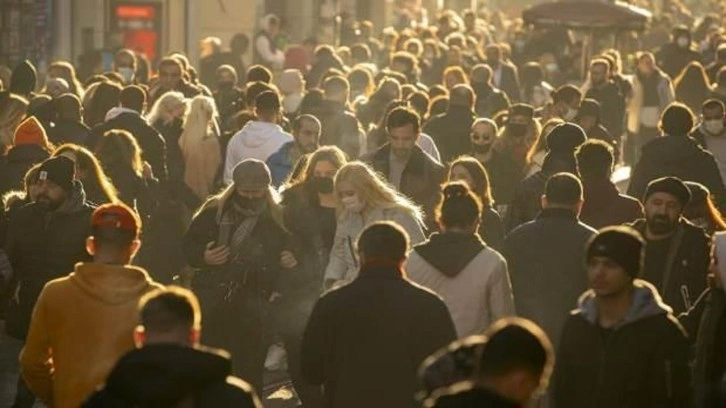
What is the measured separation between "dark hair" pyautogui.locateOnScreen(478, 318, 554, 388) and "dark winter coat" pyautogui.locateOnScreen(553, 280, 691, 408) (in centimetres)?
241

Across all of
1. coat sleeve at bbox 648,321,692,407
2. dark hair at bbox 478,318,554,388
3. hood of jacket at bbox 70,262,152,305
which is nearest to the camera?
dark hair at bbox 478,318,554,388

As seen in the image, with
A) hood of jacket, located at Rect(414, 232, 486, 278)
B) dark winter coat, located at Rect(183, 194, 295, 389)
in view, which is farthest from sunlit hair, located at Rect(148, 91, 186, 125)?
hood of jacket, located at Rect(414, 232, 486, 278)

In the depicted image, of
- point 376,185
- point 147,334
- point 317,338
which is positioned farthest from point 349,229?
point 147,334

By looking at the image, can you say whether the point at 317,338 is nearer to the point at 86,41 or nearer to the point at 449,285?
the point at 449,285

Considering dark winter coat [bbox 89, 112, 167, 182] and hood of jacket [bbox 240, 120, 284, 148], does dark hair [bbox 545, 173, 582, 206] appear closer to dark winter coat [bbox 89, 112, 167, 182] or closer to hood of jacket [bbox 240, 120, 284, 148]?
dark winter coat [bbox 89, 112, 167, 182]

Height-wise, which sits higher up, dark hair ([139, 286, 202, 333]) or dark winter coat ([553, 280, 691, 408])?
dark hair ([139, 286, 202, 333])

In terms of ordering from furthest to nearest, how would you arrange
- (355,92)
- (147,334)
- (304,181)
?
1. (355,92)
2. (304,181)
3. (147,334)

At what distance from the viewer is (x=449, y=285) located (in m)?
11.2

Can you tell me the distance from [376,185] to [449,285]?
205 cm

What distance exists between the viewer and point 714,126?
1955cm

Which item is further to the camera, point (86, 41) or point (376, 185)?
point (86, 41)

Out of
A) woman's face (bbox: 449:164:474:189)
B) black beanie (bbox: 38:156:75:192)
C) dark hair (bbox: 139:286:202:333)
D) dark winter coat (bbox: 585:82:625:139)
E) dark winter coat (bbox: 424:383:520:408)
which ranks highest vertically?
dark winter coat (bbox: 424:383:520:408)

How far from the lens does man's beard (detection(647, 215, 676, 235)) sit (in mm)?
12203

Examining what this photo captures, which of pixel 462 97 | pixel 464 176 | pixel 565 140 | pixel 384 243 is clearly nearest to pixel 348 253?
pixel 464 176
